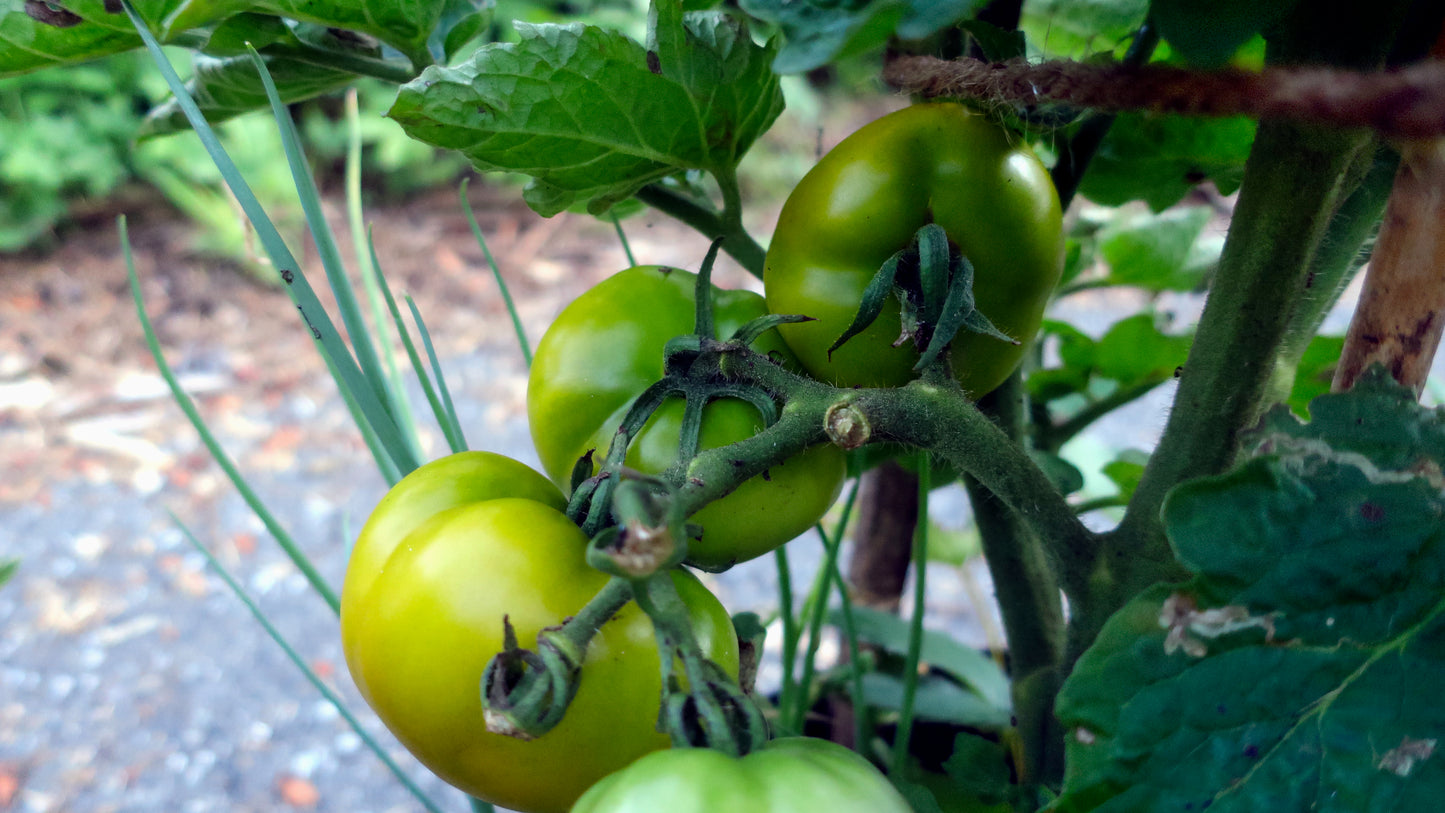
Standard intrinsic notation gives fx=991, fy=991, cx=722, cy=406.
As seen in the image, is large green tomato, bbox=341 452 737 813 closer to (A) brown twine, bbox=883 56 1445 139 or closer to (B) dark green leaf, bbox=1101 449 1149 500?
(A) brown twine, bbox=883 56 1445 139

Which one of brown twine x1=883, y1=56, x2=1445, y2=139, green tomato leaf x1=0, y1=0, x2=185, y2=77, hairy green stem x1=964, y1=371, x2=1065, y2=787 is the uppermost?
brown twine x1=883, y1=56, x2=1445, y2=139

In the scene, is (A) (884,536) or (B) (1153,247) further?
(A) (884,536)

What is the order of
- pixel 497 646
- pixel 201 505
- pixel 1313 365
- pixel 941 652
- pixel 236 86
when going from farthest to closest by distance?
pixel 201 505 < pixel 941 652 < pixel 1313 365 < pixel 236 86 < pixel 497 646

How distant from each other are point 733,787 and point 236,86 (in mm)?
339

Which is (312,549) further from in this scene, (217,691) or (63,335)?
(63,335)

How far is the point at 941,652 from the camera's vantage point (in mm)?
665

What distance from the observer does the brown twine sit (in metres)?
0.16

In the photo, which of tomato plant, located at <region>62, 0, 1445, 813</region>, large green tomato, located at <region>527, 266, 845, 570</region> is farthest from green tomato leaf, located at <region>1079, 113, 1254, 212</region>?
large green tomato, located at <region>527, 266, 845, 570</region>

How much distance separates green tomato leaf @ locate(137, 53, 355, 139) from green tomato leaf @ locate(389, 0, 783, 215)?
111 mm

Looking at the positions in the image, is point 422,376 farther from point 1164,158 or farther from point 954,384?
point 1164,158

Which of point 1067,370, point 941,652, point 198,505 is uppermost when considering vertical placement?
point 1067,370

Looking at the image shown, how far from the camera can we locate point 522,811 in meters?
0.31

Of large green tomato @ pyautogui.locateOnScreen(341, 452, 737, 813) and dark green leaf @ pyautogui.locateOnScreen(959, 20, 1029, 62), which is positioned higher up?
dark green leaf @ pyautogui.locateOnScreen(959, 20, 1029, 62)

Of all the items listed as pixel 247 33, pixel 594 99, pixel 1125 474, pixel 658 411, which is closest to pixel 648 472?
pixel 658 411
